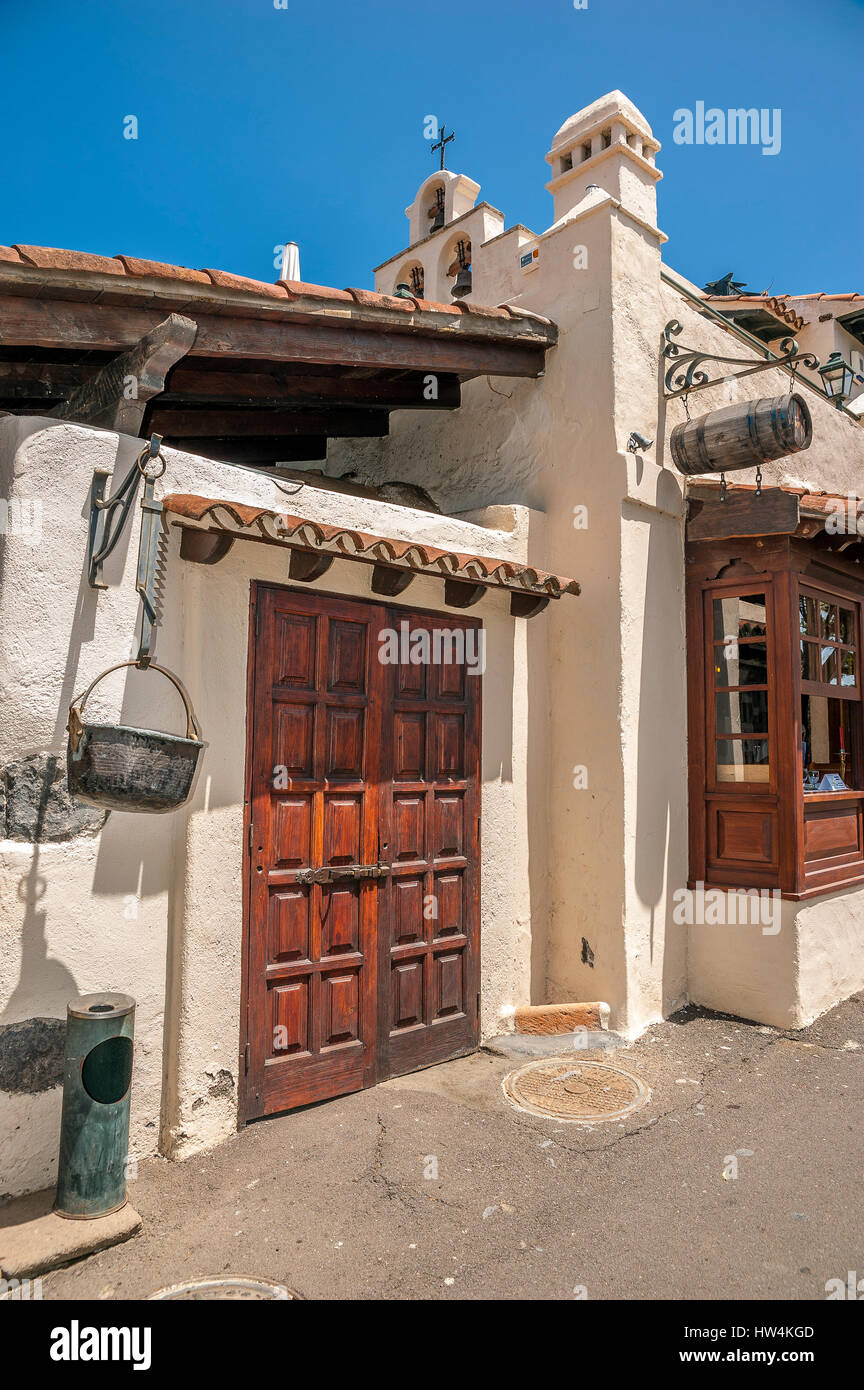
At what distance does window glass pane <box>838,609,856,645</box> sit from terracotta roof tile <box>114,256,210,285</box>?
536cm

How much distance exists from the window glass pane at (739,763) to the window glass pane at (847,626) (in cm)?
105

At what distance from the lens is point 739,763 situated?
701 centimetres

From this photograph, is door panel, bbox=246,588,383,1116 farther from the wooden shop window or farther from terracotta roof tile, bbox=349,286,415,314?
the wooden shop window

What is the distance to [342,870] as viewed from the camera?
14.7 feet

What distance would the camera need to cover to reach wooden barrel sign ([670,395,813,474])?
5500mm

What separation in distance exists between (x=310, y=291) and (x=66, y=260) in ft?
4.46

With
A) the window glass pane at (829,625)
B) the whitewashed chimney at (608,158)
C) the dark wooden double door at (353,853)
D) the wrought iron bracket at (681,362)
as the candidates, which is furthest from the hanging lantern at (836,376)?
the dark wooden double door at (353,853)

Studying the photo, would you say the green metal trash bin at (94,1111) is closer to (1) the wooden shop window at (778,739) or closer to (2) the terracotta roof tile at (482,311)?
(1) the wooden shop window at (778,739)

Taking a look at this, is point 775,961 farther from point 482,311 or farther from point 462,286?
point 462,286

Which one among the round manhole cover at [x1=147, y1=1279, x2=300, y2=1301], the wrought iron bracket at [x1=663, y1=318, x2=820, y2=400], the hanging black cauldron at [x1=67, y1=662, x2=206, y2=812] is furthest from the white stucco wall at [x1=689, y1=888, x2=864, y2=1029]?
the hanging black cauldron at [x1=67, y1=662, x2=206, y2=812]

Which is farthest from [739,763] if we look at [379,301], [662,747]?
[379,301]

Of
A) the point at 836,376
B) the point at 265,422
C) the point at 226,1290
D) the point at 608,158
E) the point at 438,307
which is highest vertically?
the point at 608,158
